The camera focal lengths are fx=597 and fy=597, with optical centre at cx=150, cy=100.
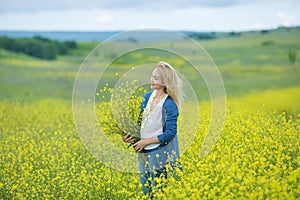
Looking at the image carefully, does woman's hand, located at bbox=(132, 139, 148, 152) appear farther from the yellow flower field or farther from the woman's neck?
the woman's neck

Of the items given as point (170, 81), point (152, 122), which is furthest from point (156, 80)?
point (152, 122)

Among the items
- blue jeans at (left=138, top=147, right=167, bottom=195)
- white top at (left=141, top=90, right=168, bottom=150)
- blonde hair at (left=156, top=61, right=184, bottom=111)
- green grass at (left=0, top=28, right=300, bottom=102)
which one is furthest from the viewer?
green grass at (left=0, top=28, right=300, bottom=102)

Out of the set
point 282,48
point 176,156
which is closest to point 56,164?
point 176,156

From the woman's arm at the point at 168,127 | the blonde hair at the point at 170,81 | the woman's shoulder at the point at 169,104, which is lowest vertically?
the woman's arm at the point at 168,127

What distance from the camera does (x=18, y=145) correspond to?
10.3 meters

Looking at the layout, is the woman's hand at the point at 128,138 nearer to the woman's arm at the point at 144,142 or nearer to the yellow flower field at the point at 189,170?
the woman's arm at the point at 144,142

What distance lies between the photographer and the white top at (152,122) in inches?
290

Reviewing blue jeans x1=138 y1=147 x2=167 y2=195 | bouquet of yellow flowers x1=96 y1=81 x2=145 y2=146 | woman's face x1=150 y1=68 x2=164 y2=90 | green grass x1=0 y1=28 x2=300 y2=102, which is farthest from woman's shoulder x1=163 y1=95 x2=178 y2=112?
green grass x1=0 y1=28 x2=300 y2=102

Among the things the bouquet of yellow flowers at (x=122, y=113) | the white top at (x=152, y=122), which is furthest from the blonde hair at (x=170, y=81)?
the bouquet of yellow flowers at (x=122, y=113)

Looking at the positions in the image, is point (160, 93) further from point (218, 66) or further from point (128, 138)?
point (218, 66)

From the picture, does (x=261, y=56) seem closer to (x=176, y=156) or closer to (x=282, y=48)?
(x=282, y=48)

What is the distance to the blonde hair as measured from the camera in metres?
7.25

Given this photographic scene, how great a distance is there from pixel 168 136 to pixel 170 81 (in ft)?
2.20

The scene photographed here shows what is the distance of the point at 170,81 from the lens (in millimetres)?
7289
